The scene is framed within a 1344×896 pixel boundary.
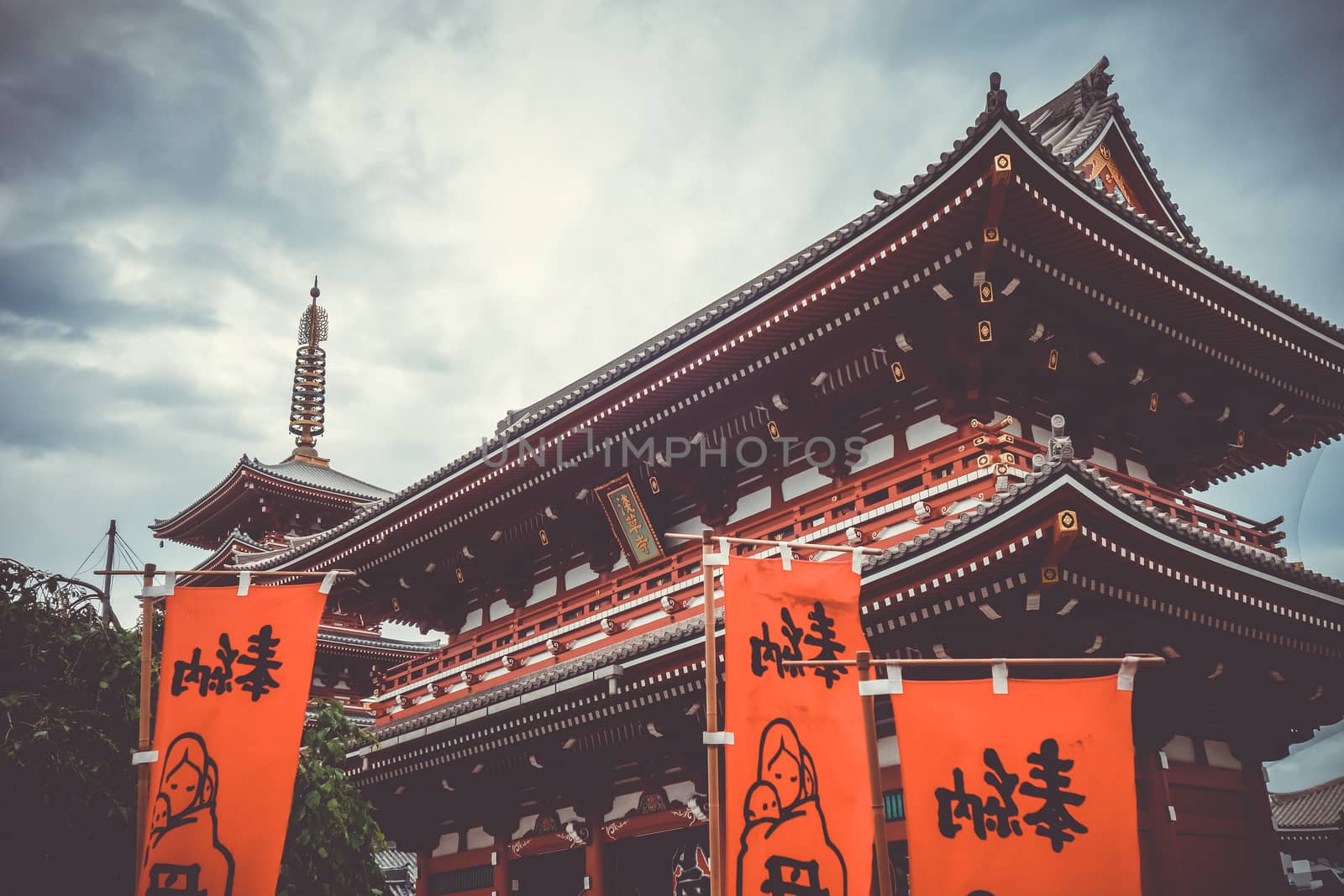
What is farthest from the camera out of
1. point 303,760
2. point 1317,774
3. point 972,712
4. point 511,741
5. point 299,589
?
point 1317,774

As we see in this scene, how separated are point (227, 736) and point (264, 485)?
23.6m

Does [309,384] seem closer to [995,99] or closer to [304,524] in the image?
[304,524]

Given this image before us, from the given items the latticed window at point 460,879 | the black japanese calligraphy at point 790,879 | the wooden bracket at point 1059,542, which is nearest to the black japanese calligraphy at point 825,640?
the black japanese calligraphy at point 790,879

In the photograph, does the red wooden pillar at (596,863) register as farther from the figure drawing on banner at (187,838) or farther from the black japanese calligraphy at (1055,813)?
the black japanese calligraphy at (1055,813)

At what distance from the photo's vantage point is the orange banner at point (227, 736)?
299 inches

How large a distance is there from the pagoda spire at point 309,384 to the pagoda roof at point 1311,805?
33.4 meters

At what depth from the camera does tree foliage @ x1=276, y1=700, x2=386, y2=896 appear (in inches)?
374

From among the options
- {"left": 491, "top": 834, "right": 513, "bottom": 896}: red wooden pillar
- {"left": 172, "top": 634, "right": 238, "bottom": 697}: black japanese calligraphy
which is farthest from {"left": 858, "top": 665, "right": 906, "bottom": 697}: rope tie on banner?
{"left": 491, "top": 834, "right": 513, "bottom": 896}: red wooden pillar

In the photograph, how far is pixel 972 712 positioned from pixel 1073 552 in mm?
2821

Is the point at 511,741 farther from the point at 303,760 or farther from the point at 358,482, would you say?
the point at 358,482

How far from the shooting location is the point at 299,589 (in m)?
8.73

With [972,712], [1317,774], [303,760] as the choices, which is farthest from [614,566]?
[1317,774]

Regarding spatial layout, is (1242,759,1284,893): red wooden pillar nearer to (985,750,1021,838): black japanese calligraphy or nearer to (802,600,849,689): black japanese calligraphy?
(985,750,1021,838): black japanese calligraphy

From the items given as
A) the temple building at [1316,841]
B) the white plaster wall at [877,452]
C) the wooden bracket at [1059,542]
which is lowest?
the temple building at [1316,841]
